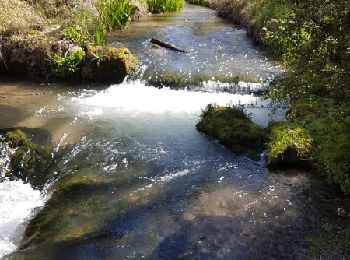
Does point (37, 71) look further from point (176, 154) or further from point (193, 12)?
point (193, 12)

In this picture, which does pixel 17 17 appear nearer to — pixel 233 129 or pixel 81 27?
pixel 81 27

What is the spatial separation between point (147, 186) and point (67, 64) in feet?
21.5

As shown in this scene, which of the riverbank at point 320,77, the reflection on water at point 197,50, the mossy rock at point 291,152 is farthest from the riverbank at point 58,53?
the riverbank at point 320,77

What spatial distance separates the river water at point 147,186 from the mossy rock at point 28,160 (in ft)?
0.75

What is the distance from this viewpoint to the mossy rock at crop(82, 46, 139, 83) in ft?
41.0

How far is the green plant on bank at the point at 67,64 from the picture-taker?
12.5m

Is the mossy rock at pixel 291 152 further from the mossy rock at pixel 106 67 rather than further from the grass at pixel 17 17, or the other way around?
the grass at pixel 17 17

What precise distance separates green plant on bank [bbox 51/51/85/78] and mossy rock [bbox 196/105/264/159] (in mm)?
4667

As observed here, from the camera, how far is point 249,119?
30.8ft

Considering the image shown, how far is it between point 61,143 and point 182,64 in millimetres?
5670

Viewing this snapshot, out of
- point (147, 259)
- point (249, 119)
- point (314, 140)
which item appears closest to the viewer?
point (147, 259)

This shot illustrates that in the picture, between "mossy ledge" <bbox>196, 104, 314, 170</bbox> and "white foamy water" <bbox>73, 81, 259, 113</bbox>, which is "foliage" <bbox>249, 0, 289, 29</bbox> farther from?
"mossy ledge" <bbox>196, 104, 314, 170</bbox>

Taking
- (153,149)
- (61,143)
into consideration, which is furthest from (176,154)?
(61,143)

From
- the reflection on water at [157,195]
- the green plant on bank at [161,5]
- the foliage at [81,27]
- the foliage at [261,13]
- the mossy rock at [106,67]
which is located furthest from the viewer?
the green plant on bank at [161,5]
